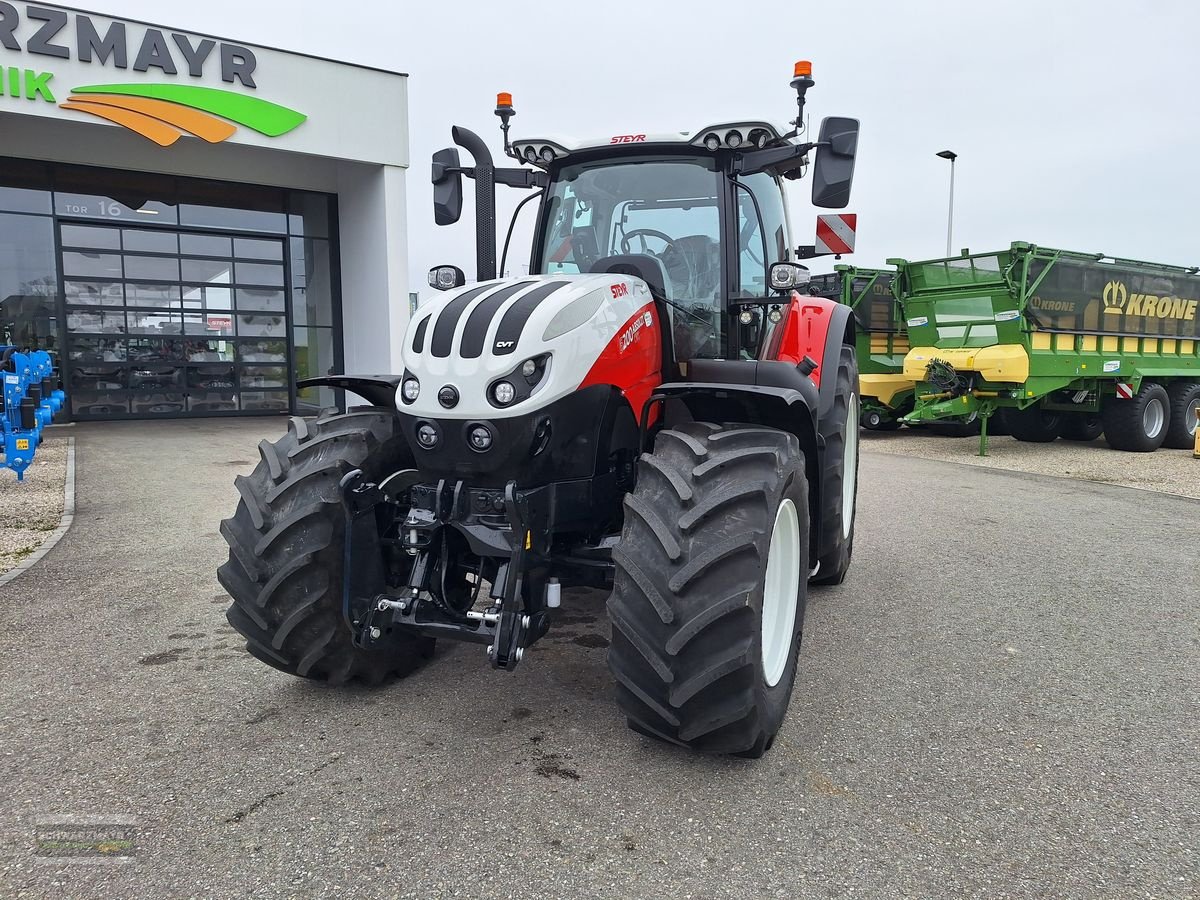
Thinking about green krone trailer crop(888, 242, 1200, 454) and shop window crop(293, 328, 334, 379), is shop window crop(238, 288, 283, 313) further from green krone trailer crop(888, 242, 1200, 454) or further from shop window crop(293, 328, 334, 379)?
green krone trailer crop(888, 242, 1200, 454)

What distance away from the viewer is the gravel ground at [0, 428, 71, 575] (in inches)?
234

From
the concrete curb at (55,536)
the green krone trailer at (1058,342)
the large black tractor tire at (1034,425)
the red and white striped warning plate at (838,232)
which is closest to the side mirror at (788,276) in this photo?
the red and white striped warning plate at (838,232)

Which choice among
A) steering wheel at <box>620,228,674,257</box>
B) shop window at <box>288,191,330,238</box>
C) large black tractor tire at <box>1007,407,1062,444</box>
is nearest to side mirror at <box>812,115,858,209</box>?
steering wheel at <box>620,228,674,257</box>

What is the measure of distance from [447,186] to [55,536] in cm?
456

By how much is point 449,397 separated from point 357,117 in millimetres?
13433

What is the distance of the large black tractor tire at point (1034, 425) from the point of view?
43.3ft

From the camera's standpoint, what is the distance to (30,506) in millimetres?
7355

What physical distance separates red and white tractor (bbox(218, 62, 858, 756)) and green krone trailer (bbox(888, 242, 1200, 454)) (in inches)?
335

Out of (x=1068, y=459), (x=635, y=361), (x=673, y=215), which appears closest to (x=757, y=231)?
(x=673, y=215)

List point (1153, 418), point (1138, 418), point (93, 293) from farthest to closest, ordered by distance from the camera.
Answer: point (93, 293) → point (1153, 418) → point (1138, 418)

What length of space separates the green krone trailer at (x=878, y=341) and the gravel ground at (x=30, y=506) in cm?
1122

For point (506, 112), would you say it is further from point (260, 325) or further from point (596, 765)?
point (260, 325)

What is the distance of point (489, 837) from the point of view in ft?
7.73

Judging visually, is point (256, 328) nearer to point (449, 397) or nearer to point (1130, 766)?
point (449, 397)
